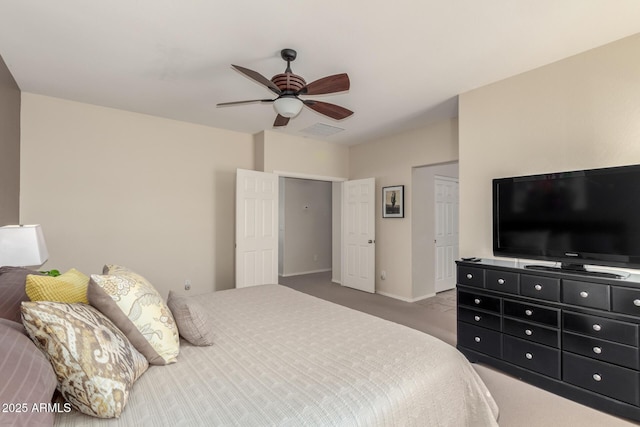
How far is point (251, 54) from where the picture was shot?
2.50 meters

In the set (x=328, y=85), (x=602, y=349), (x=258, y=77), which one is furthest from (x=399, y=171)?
(x=602, y=349)

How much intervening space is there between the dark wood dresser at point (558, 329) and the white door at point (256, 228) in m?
2.83

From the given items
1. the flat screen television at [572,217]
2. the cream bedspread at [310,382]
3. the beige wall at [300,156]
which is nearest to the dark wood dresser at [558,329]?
the flat screen television at [572,217]

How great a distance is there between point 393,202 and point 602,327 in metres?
3.11

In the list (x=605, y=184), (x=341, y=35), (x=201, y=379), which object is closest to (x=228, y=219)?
(x=341, y=35)

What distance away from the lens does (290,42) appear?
233 cm

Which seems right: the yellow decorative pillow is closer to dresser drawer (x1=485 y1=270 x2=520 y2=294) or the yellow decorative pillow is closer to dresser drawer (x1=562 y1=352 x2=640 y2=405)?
dresser drawer (x1=485 y1=270 x2=520 y2=294)

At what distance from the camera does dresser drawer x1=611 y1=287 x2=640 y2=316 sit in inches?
75.2

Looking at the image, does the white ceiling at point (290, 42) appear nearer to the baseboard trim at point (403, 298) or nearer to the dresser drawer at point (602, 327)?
the dresser drawer at point (602, 327)

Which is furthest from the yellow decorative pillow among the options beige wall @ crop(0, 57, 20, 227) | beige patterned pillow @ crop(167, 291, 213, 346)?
beige wall @ crop(0, 57, 20, 227)

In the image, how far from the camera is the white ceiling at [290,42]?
6.49 ft

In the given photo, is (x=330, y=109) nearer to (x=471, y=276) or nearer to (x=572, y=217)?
(x=471, y=276)

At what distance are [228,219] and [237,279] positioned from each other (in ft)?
3.16

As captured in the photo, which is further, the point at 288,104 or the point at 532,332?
the point at 288,104
